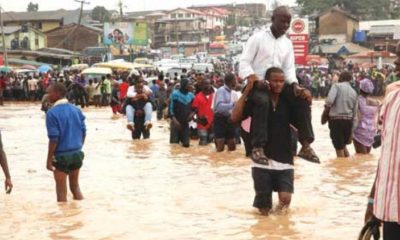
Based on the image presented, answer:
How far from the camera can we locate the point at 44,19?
83812 mm

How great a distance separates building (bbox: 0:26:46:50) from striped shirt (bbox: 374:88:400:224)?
225 feet

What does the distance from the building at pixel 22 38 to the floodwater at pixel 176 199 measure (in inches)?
2257

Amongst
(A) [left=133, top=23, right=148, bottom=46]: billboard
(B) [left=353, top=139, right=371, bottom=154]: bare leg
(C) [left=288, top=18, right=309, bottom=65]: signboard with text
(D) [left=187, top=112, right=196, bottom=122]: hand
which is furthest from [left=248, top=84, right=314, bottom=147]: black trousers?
(A) [left=133, top=23, right=148, bottom=46]: billboard

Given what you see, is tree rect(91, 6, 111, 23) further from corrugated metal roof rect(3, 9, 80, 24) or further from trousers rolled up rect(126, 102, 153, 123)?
trousers rolled up rect(126, 102, 153, 123)

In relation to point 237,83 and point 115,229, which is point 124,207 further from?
point 237,83

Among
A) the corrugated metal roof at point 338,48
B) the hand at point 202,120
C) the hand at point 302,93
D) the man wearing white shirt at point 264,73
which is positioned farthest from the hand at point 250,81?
the corrugated metal roof at point 338,48

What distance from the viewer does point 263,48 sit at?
7.75m

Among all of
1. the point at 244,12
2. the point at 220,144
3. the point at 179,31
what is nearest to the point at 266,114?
the point at 220,144

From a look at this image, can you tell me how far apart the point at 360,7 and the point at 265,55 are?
3136 inches

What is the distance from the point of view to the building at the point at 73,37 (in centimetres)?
7750

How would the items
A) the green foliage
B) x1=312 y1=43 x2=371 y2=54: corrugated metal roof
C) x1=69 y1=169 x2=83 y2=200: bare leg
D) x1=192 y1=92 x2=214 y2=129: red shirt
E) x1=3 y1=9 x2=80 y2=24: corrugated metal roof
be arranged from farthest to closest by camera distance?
x1=3 y1=9 x2=80 y2=24: corrugated metal roof → the green foliage → x1=312 y1=43 x2=371 y2=54: corrugated metal roof → x1=192 y1=92 x2=214 y2=129: red shirt → x1=69 y1=169 x2=83 y2=200: bare leg

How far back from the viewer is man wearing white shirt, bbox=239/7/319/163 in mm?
7344

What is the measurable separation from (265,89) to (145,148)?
8.08 meters

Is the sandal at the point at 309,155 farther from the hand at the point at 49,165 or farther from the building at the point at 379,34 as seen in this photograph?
A: the building at the point at 379,34
